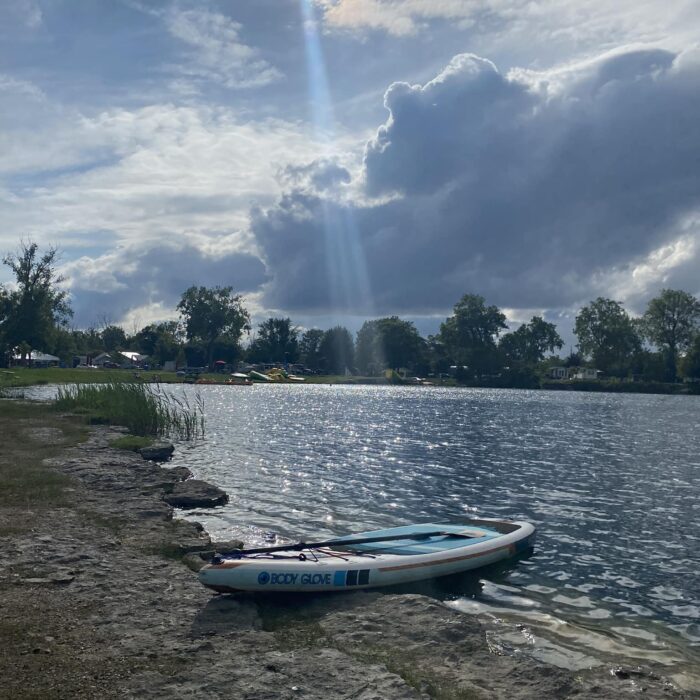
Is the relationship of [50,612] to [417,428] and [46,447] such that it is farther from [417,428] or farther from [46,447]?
[417,428]

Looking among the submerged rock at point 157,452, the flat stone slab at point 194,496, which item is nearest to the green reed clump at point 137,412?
the submerged rock at point 157,452

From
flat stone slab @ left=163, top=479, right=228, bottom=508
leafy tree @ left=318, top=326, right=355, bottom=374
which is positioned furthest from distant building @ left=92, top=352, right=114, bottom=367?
flat stone slab @ left=163, top=479, right=228, bottom=508

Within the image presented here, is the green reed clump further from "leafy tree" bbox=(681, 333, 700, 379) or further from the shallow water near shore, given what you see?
"leafy tree" bbox=(681, 333, 700, 379)

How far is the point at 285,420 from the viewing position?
158ft

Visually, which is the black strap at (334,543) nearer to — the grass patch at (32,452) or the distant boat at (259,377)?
the grass patch at (32,452)

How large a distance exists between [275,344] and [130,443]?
153755 millimetres

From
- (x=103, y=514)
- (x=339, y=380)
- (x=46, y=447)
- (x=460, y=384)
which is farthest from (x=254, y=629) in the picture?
(x=460, y=384)

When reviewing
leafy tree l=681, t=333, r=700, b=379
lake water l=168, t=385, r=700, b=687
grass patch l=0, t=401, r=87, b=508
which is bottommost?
lake water l=168, t=385, r=700, b=687

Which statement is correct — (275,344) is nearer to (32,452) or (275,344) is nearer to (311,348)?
(311,348)

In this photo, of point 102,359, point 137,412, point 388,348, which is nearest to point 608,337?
point 388,348

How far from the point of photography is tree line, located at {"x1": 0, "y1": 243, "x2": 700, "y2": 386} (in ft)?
491

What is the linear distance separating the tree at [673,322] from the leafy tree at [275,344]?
87345mm

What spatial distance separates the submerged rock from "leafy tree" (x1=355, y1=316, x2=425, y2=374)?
155 metres

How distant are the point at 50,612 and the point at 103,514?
5.77 meters
